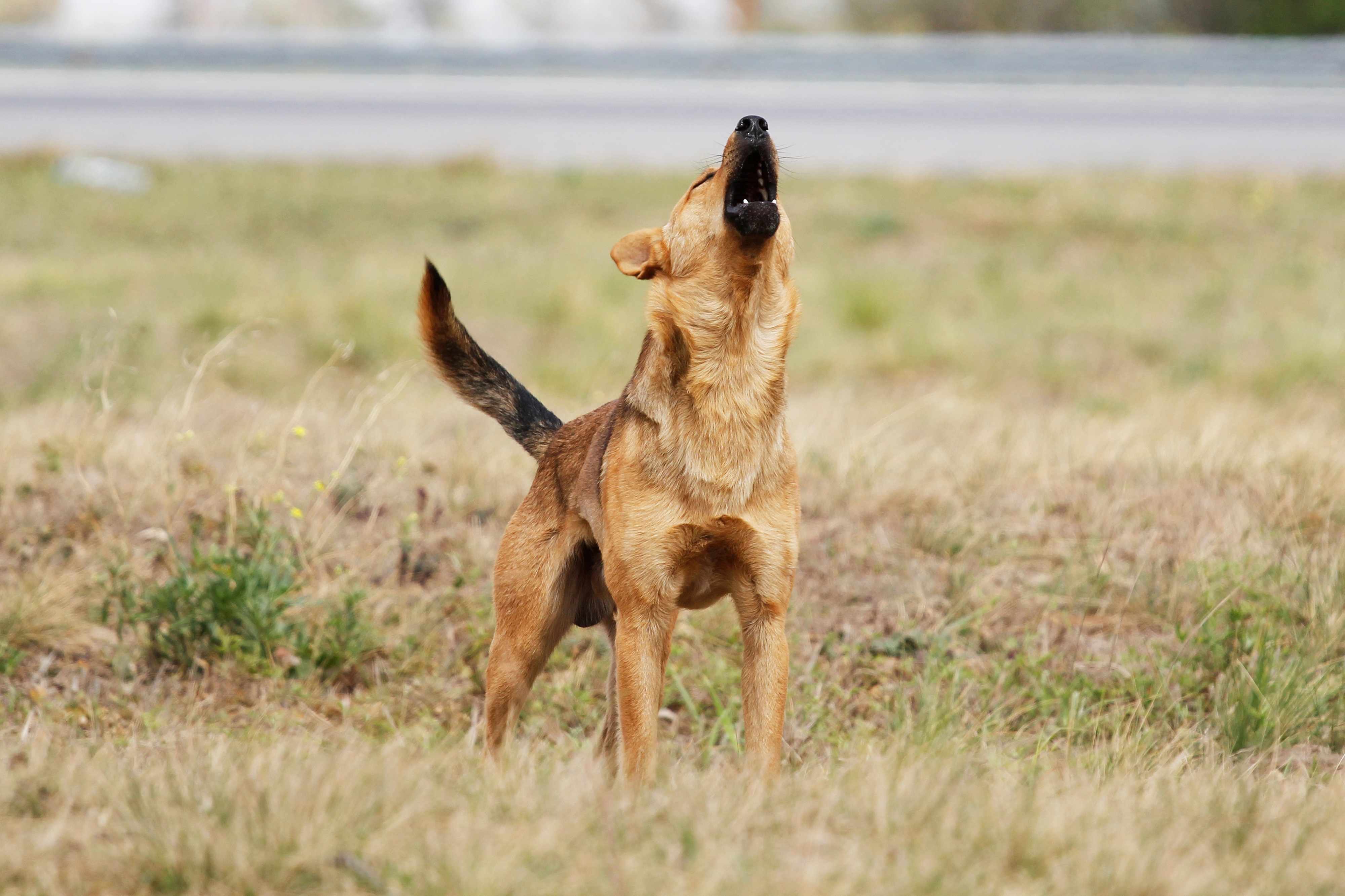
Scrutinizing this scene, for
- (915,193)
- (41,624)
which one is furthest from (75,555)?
(915,193)

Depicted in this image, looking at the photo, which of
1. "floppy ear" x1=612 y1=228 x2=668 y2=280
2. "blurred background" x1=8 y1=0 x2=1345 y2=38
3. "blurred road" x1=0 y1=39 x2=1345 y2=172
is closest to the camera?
"floppy ear" x1=612 y1=228 x2=668 y2=280

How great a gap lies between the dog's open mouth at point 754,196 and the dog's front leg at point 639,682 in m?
1.02

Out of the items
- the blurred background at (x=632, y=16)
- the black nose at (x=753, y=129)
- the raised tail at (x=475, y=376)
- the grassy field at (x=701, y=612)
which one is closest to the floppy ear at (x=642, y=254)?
the black nose at (x=753, y=129)

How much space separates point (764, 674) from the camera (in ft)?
10.4

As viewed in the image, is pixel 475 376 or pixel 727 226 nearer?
pixel 727 226

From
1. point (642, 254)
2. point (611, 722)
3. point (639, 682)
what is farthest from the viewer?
point (611, 722)

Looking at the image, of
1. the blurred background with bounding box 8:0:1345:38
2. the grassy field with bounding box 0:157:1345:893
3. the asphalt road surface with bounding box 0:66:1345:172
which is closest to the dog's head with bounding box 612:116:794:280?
the grassy field with bounding box 0:157:1345:893

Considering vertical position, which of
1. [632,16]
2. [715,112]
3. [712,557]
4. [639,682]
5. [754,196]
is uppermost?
[632,16]

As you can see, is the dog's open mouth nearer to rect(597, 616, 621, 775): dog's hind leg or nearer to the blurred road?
rect(597, 616, 621, 775): dog's hind leg

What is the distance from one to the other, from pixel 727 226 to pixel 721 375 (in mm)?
392

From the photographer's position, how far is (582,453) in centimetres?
366

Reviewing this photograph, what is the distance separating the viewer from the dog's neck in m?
3.23

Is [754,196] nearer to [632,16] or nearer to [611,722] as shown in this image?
[611,722]

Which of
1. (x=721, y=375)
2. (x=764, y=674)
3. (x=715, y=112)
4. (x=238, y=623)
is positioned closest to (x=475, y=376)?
(x=721, y=375)
